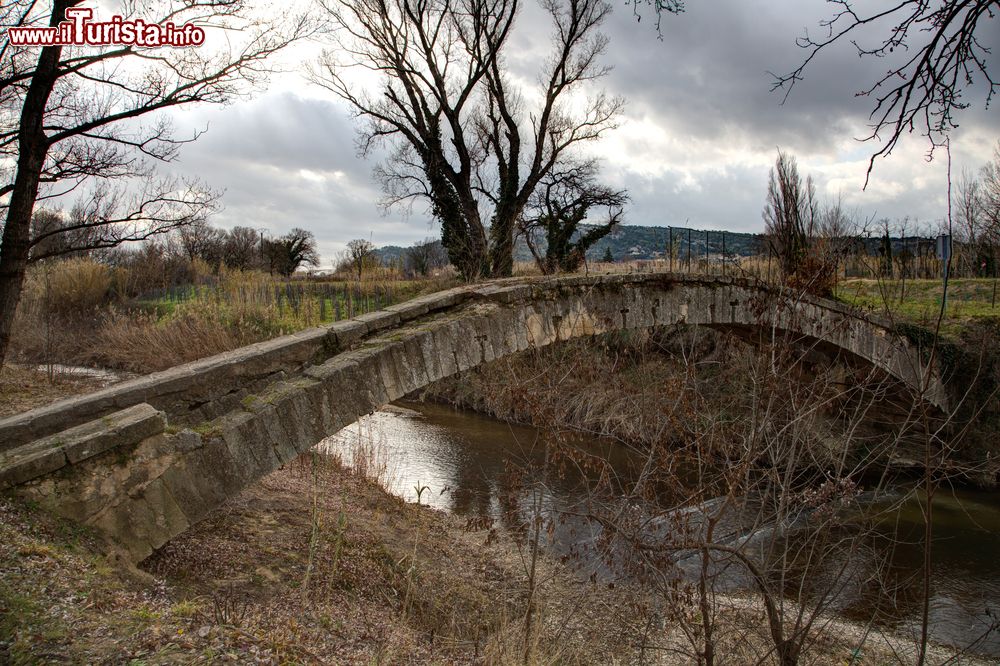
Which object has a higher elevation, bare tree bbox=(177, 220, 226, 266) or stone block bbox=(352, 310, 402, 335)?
bare tree bbox=(177, 220, 226, 266)

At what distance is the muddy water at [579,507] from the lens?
5395mm

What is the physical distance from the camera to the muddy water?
539cm

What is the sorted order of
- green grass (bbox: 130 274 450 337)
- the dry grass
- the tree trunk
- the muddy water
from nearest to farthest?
the muddy water → the tree trunk → the dry grass → green grass (bbox: 130 274 450 337)

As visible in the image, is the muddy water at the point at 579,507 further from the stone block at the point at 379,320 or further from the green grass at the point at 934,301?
the green grass at the point at 934,301

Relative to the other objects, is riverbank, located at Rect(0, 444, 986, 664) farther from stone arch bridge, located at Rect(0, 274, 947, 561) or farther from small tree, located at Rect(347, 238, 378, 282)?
small tree, located at Rect(347, 238, 378, 282)

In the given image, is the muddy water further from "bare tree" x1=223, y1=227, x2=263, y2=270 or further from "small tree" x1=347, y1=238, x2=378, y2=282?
"bare tree" x1=223, y1=227, x2=263, y2=270

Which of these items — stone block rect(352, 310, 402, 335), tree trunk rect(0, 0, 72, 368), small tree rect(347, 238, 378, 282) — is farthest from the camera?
small tree rect(347, 238, 378, 282)

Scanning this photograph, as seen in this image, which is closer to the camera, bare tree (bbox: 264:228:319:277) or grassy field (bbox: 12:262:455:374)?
grassy field (bbox: 12:262:455:374)

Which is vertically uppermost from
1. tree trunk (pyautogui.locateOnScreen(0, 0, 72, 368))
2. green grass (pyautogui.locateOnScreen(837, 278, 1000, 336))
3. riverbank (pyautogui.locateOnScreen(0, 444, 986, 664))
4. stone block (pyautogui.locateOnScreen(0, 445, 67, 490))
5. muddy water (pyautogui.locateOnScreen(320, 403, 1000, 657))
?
tree trunk (pyautogui.locateOnScreen(0, 0, 72, 368))

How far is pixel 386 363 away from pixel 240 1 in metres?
5.04

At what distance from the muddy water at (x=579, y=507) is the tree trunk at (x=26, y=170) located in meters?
4.02

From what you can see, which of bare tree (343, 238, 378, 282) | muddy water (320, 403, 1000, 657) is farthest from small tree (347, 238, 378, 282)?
muddy water (320, 403, 1000, 657)

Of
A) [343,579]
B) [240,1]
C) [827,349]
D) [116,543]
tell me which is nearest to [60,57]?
[240,1]

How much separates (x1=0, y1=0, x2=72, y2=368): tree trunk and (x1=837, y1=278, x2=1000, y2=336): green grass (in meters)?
12.2
